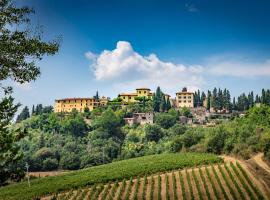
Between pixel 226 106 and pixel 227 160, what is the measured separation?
247 ft

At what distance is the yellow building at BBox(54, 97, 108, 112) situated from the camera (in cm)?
14675

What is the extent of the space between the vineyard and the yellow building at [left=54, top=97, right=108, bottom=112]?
96.1m

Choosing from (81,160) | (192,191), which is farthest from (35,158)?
(192,191)

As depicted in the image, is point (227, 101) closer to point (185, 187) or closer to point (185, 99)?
point (185, 99)

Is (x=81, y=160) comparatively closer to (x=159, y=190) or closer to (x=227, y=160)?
(x=227, y=160)

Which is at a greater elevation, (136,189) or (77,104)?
(77,104)

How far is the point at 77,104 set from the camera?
148 m

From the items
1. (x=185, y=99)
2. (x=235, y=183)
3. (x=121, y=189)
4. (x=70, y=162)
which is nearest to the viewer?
(x=235, y=183)

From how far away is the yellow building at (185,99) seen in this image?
476 ft

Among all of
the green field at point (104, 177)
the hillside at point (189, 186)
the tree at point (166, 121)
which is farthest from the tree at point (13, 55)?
the tree at point (166, 121)

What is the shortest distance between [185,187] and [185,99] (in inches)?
4083

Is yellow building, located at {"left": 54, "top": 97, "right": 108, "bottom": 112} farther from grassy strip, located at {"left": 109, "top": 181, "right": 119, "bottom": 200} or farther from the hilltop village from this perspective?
grassy strip, located at {"left": 109, "top": 181, "right": 119, "bottom": 200}

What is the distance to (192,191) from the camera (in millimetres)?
41594

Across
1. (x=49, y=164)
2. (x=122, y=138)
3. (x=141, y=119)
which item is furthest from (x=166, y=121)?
(x=49, y=164)
